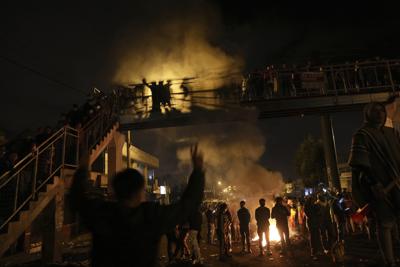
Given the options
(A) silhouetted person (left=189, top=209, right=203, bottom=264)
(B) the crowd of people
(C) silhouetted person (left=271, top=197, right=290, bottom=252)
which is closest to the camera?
(B) the crowd of people

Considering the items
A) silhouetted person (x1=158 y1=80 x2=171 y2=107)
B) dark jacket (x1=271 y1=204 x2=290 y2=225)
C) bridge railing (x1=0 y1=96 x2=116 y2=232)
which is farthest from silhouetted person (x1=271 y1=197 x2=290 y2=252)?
silhouetted person (x1=158 y1=80 x2=171 y2=107)

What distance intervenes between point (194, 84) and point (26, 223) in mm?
9313

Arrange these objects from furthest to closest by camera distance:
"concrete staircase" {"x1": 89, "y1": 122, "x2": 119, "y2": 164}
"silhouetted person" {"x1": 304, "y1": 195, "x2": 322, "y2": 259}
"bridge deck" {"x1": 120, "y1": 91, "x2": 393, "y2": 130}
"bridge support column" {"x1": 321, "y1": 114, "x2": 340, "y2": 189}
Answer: "bridge support column" {"x1": 321, "y1": 114, "x2": 340, "y2": 189} → "bridge deck" {"x1": 120, "y1": 91, "x2": 393, "y2": 130} → "concrete staircase" {"x1": 89, "y1": 122, "x2": 119, "y2": 164} → "silhouetted person" {"x1": 304, "y1": 195, "x2": 322, "y2": 259}

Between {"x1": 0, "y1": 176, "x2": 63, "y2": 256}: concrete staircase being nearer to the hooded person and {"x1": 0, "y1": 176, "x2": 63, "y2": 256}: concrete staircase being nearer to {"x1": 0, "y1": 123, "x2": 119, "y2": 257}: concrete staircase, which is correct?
{"x1": 0, "y1": 123, "x2": 119, "y2": 257}: concrete staircase

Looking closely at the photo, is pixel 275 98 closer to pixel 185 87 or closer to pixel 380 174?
pixel 185 87

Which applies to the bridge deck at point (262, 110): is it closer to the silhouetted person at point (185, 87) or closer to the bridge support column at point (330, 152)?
the silhouetted person at point (185, 87)

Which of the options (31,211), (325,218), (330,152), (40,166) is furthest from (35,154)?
(330,152)

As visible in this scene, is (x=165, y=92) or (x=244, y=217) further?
(x=165, y=92)

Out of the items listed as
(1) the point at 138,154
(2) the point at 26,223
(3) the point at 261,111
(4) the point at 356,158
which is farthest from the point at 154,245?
(1) the point at 138,154

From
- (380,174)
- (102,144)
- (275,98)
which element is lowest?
(380,174)

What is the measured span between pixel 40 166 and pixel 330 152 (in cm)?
1489

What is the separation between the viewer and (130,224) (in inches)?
75.7

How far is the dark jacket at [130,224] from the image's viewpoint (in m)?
1.90

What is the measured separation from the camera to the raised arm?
1.99 metres
